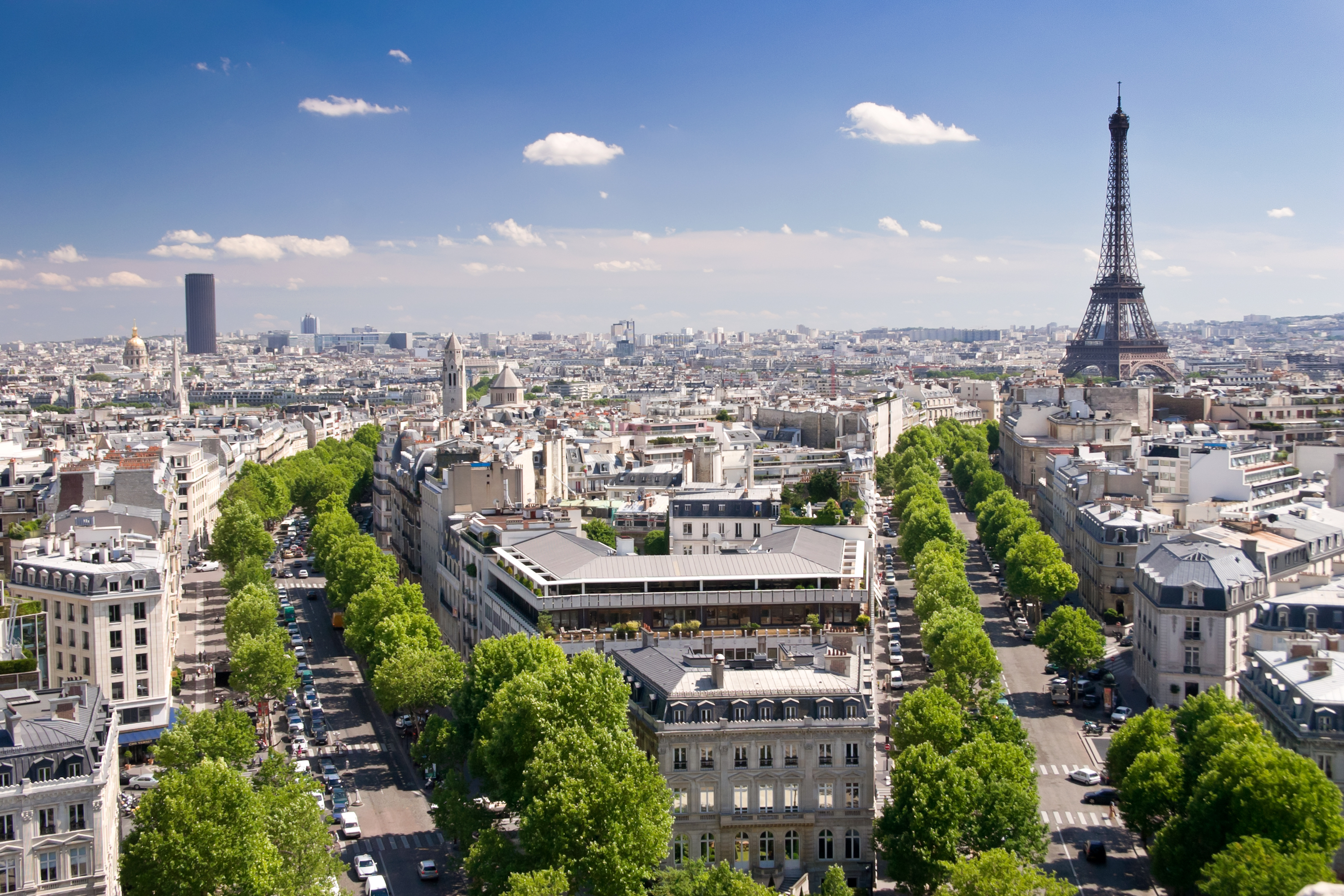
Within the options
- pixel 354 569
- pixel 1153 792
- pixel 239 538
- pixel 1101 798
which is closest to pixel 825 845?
pixel 1153 792

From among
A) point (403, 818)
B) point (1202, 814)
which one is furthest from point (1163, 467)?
point (403, 818)

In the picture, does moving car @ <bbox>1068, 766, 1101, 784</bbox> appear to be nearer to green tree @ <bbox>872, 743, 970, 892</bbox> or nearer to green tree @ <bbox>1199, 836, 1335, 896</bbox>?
green tree @ <bbox>872, 743, 970, 892</bbox>

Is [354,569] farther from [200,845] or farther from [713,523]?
[200,845]

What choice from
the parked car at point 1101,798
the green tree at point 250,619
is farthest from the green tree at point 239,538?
the parked car at point 1101,798

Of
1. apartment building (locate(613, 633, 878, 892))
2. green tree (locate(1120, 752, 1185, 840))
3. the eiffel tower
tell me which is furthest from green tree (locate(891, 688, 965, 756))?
the eiffel tower

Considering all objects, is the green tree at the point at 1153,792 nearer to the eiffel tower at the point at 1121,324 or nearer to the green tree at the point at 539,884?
the green tree at the point at 539,884
